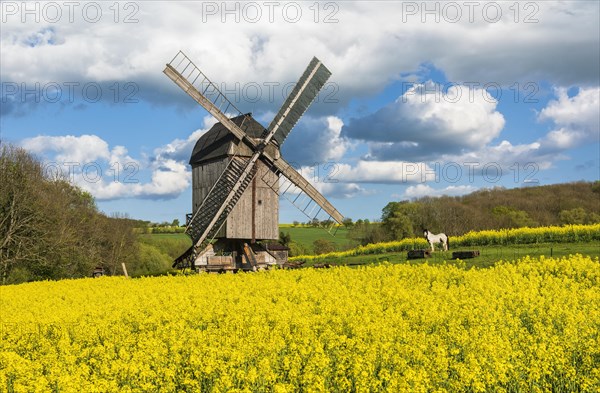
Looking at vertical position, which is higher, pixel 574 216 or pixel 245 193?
pixel 245 193

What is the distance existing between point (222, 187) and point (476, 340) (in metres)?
22.7

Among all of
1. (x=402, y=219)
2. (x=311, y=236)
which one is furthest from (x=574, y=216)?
(x=311, y=236)

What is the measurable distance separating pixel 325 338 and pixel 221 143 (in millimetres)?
23520

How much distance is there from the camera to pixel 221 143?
109ft

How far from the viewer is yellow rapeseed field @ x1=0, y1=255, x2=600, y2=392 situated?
8.73 meters

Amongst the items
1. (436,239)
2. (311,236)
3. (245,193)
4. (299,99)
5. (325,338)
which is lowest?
(325,338)

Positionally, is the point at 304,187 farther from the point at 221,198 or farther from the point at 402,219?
the point at 402,219

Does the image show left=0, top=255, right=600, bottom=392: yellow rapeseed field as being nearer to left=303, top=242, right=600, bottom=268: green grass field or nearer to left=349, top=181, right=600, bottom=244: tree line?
left=303, top=242, right=600, bottom=268: green grass field

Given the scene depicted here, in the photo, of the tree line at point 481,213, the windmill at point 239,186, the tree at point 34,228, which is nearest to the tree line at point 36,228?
the tree at point 34,228

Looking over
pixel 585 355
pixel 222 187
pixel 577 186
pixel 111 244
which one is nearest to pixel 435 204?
pixel 577 186

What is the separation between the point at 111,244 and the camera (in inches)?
2210

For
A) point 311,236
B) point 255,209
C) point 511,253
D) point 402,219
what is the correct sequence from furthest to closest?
point 311,236
point 402,219
point 255,209
point 511,253

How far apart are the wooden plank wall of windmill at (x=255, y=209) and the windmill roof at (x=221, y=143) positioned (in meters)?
0.58

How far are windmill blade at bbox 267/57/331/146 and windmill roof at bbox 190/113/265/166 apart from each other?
0.97 meters
